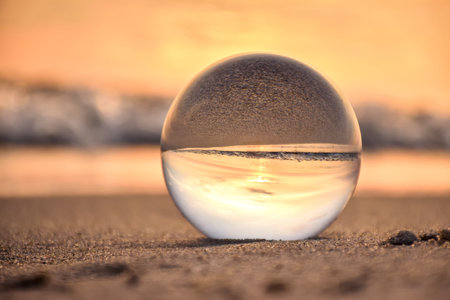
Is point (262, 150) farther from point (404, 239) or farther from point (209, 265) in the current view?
point (404, 239)

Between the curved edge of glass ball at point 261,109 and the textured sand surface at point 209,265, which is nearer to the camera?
the textured sand surface at point 209,265

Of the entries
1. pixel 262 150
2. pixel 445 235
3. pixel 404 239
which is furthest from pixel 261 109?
pixel 445 235

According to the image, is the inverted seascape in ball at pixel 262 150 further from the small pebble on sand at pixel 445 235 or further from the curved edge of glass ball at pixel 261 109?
the small pebble on sand at pixel 445 235

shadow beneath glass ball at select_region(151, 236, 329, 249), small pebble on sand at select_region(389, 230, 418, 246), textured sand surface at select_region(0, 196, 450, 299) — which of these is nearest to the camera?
textured sand surface at select_region(0, 196, 450, 299)

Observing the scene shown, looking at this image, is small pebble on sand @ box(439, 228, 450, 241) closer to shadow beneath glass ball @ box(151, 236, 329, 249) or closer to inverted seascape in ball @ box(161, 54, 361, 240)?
inverted seascape in ball @ box(161, 54, 361, 240)

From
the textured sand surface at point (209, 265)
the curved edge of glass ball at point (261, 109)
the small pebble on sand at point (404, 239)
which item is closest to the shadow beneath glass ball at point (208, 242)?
the textured sand surface at point (209, 265)

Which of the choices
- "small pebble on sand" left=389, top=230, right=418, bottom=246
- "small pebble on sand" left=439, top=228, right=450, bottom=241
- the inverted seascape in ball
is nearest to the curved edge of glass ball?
the inverted seascape in ball
